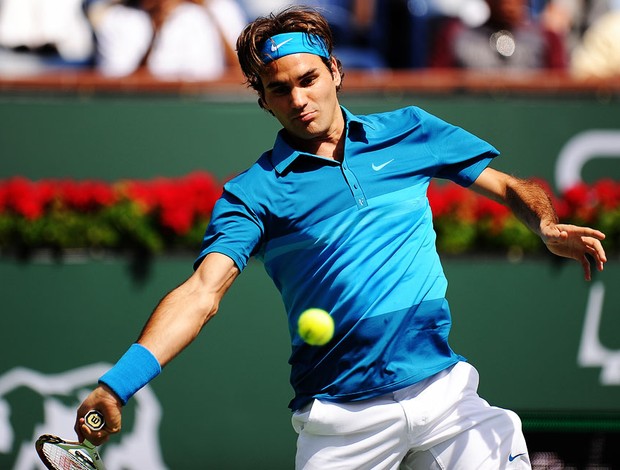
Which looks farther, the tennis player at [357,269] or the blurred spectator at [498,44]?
the blurred spectator at [498,44]

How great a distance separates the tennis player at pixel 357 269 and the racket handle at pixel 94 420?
84 cm

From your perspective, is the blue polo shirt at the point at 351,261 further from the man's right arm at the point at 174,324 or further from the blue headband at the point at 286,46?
the blue headband at the point at 286,46

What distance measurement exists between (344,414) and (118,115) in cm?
342

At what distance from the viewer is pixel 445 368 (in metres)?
3.53

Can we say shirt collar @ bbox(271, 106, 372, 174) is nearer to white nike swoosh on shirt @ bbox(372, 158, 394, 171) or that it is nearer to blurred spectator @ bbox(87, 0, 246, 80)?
white nike swoosh on shirt @ bbox(372, 158, 394, 171)

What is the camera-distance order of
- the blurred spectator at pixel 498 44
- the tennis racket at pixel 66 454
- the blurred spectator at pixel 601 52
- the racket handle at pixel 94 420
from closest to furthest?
the racket handle at pixel 94 420 → the tennis racket at pixel 66 454 → the blurred spectator at pixel 498 44 → the blurred spectator at pixel 601 52

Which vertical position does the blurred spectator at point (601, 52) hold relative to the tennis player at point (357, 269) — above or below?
above

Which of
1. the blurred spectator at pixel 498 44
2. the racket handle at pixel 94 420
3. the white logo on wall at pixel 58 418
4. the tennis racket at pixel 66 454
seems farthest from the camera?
the blurred spectator at pixel 498 44

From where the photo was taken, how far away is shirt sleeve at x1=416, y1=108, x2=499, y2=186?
3658 mm

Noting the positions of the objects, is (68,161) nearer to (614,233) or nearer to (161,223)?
(161,223)

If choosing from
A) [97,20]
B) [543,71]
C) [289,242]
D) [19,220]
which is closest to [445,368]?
[289,242]

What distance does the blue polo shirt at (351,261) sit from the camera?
342 cm

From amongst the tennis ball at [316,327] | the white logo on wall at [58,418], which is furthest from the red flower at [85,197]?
the tennis ball at [316,327]

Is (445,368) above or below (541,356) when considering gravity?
above
